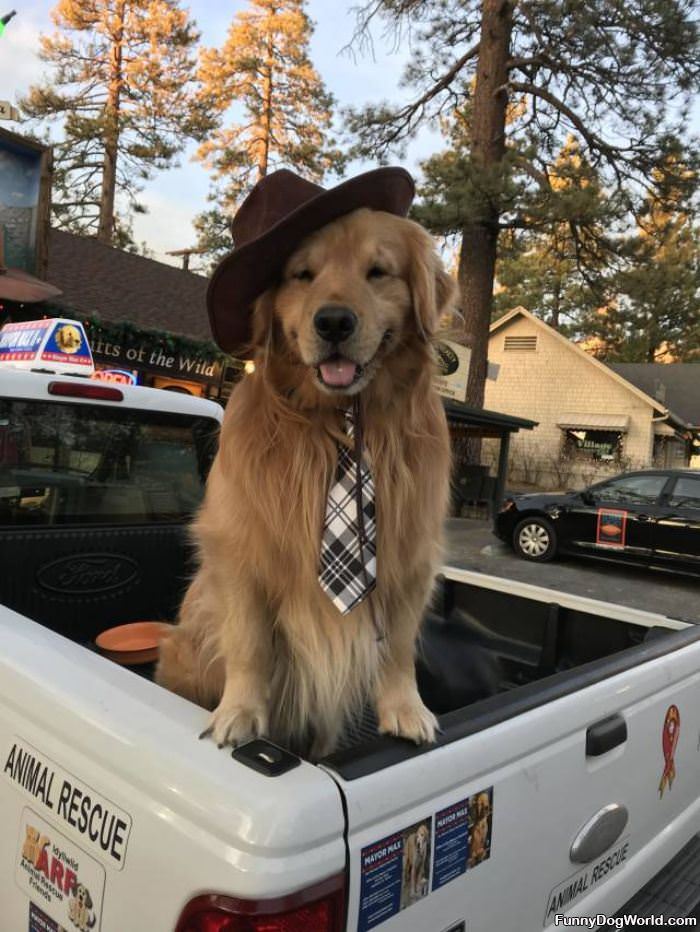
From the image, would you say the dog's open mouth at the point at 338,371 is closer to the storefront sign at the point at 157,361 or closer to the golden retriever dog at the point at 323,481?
the golden retriever dog at the point at 323,481

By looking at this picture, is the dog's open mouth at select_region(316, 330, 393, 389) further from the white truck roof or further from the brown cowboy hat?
the white truck roof

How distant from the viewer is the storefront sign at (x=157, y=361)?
34.8 ft

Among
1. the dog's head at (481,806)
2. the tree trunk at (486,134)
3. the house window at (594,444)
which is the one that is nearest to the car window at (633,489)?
the tree trunk at (486,134)

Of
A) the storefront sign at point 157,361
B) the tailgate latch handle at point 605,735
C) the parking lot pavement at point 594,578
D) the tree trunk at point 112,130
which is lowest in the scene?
the parking lot pavement at point 594,578

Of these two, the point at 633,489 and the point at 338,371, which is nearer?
the point at 338,371

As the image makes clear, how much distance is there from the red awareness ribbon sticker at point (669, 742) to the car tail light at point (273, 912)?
128 centimetres

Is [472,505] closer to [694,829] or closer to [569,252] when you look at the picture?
[569,252]

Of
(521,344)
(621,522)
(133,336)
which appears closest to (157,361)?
(133,336)

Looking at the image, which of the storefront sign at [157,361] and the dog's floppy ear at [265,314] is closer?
the dog's floppy ear at [265,314]

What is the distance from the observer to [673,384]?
3191 cm

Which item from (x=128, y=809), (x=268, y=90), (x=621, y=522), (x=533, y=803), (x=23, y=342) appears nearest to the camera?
(x=128, y=809)


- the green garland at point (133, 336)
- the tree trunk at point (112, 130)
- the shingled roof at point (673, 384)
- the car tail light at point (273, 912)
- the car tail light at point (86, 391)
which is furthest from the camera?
the shingled roof at point (673, 384)

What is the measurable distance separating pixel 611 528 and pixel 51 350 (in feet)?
32.0

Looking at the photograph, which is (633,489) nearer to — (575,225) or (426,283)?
(575,225)
